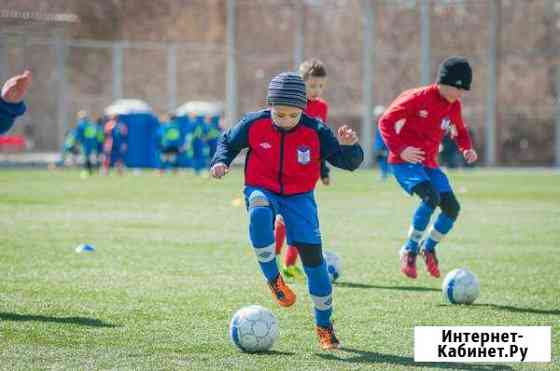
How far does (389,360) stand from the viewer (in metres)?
6.66

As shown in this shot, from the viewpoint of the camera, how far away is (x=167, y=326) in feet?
25.3

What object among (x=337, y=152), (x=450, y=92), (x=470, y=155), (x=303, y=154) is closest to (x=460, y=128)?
(x=470, y=155)

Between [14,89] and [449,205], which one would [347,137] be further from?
[449,205]

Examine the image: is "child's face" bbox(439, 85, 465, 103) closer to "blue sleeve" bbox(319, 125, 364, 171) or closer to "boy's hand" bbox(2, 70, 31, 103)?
"blue sleeve" bbox(319, 125, 364, 171)

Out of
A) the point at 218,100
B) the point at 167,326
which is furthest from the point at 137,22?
the point at 167,326

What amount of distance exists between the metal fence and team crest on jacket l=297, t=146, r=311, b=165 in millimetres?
34040

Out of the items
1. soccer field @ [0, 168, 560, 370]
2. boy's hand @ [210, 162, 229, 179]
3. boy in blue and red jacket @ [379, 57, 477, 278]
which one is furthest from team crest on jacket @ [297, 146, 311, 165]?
boy in blue and red jacket @ [379, 57, 477, 278]

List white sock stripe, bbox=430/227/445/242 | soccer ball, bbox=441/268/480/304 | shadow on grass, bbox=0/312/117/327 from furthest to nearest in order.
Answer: white sock stripe, bbox=430/227/445/242
soccer ball, bbox=441/268/480/304
shadow on grass, bbox=0/312/117/327

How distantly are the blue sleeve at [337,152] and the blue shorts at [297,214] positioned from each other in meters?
0.32

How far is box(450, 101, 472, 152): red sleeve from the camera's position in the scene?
10363mm

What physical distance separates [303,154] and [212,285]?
2.87m

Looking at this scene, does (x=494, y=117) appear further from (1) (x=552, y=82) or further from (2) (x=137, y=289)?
(2) (x=137, y=289)

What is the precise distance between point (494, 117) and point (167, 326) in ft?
117

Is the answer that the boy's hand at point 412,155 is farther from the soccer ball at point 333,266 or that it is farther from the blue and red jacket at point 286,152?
the blue and red jacket at point 286,152
